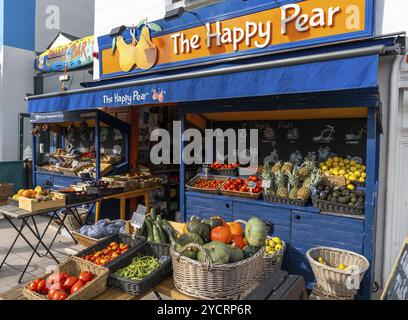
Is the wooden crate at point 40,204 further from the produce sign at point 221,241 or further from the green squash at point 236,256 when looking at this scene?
the green squash at point 236,256

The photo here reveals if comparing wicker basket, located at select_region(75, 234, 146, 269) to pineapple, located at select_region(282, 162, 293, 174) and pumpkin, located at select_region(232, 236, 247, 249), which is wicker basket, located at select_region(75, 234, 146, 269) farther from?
pineapple, located at select_region(282, 162, 293, 174)

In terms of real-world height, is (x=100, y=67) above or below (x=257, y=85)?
above

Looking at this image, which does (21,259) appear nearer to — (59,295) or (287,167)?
(59,295)

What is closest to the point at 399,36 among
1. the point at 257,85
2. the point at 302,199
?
the point at 257,85

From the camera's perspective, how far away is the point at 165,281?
259 cm

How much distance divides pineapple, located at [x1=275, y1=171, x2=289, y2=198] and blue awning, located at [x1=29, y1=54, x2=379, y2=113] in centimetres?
133

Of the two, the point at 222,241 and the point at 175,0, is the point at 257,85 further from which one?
the point at 175,0

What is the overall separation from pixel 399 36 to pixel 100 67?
643 centimetres

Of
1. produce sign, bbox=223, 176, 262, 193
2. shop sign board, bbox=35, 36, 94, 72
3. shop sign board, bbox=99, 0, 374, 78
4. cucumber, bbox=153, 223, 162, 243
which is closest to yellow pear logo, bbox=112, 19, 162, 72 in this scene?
shop sign board, bbox=99, 0, 374, 78

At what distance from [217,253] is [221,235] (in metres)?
→ 0.35

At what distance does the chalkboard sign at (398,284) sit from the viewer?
2.25m

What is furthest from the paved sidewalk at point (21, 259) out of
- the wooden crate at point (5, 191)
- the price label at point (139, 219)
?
the price label at point (139, 219)

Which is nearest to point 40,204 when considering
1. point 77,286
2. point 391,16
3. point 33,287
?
point 33,287

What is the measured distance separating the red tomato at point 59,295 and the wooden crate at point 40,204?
2341mm
